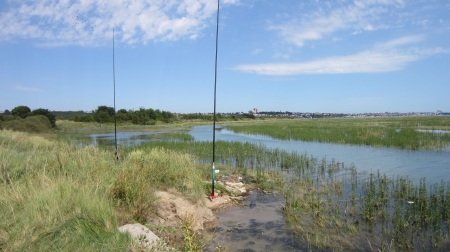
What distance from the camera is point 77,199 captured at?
6.02m

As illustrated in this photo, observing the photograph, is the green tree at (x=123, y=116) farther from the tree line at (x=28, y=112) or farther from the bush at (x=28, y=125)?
the bush at (x=28, y=125)

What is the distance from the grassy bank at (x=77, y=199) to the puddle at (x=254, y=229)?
42.9 inches

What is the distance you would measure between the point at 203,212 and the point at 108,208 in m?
3.44

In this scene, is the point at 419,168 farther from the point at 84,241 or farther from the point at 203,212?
the point at 84,241

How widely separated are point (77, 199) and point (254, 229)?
3.85m

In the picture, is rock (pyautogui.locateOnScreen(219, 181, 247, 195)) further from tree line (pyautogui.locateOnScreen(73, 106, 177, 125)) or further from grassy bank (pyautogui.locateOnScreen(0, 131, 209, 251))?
tree line (pyautogui.locateOnScreen(73, 106, 177, 125))

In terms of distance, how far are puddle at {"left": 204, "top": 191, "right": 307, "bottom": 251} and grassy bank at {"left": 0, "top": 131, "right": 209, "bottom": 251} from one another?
1.09m

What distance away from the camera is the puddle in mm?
7320

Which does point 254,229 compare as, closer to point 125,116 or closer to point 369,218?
point 369,218

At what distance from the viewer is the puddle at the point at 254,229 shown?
732cm

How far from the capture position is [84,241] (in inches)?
196

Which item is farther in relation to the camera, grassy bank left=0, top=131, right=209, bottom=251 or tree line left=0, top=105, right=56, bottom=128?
tree line left=0, top=105, right=56, bottom=128

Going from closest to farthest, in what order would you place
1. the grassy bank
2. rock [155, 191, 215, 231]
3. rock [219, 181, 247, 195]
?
1. the grassy bank
2. rock [155, 191, 215, 231]
3. rock [219, 181, 247, 195]

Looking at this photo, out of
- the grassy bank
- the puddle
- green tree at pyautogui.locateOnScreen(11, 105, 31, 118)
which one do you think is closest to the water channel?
the puddle
